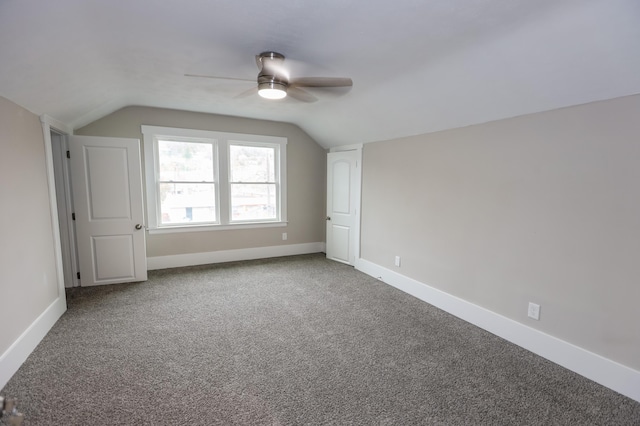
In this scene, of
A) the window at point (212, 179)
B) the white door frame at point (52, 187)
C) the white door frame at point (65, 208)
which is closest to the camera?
the white door frame at point (52, 187)

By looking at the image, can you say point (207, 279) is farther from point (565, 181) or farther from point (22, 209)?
point (565, 181)

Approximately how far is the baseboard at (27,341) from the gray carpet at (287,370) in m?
0.06

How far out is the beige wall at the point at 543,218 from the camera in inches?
81.7

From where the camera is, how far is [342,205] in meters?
5.18

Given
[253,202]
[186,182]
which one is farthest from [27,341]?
[253,202]

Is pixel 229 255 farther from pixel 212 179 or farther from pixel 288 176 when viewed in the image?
pixel 288 176

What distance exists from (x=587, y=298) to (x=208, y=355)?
305 cm

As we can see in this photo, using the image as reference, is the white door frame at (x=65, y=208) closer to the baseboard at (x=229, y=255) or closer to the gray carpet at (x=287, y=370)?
the gray carpet at (x=287, y=370)

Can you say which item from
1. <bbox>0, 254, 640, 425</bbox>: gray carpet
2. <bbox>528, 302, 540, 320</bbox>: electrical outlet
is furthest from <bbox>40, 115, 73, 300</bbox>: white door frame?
<bbox>528, 302, 540, 320</bbox>: electrical outlet

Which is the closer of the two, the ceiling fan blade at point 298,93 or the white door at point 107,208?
the ceiling fan blade at point 298,93

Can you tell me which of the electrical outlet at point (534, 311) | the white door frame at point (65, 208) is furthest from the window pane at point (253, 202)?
the electrical outlet at point (534, 311)

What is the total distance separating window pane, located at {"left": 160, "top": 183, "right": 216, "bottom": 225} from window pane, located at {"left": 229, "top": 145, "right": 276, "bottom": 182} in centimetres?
51

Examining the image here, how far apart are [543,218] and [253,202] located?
4.22 m

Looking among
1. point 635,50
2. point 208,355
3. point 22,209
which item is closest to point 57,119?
point 22,209
